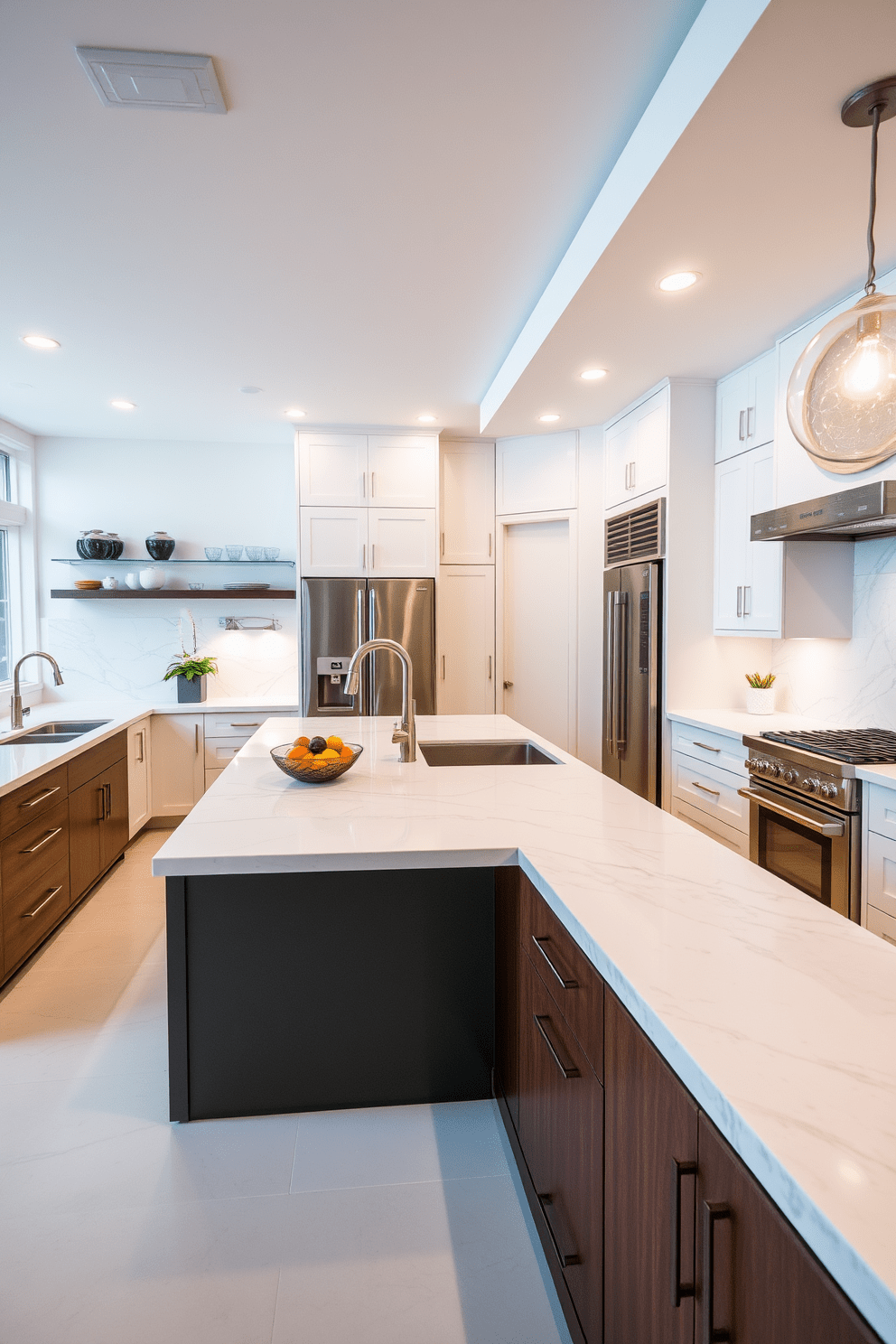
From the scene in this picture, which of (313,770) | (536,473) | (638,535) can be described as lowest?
(313,770)

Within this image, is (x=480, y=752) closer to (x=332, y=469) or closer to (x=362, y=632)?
(x=362, y=632)

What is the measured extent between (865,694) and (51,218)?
11.2 ft

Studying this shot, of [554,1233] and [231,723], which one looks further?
[231,723]

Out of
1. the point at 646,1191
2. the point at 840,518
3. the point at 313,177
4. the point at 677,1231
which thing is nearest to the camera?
the point at 677,1231

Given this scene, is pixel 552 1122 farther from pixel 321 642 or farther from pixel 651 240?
pixel 321 642

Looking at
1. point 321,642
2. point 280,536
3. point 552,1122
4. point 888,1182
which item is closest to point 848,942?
point 888,1182

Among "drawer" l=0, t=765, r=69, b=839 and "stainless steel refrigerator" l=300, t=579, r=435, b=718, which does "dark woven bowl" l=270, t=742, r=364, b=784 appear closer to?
"drawer" l=0, t=765, r=69, b=839

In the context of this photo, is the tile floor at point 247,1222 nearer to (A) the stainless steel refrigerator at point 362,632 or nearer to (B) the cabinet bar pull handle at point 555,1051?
(B) the cabinet bar pull handle at point 555,1051

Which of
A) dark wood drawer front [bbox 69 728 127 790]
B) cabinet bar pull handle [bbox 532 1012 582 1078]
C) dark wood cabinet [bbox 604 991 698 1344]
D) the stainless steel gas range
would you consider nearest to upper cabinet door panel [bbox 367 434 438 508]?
dark wood drawer front [bbox 69 728 127 790]

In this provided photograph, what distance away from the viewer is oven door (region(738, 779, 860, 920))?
7.80ft

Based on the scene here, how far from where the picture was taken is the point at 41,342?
135 inches

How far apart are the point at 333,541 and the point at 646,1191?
14.1ft

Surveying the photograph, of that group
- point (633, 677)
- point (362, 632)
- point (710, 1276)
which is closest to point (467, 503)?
point (362, 632)

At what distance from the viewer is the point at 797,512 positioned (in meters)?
2.76
